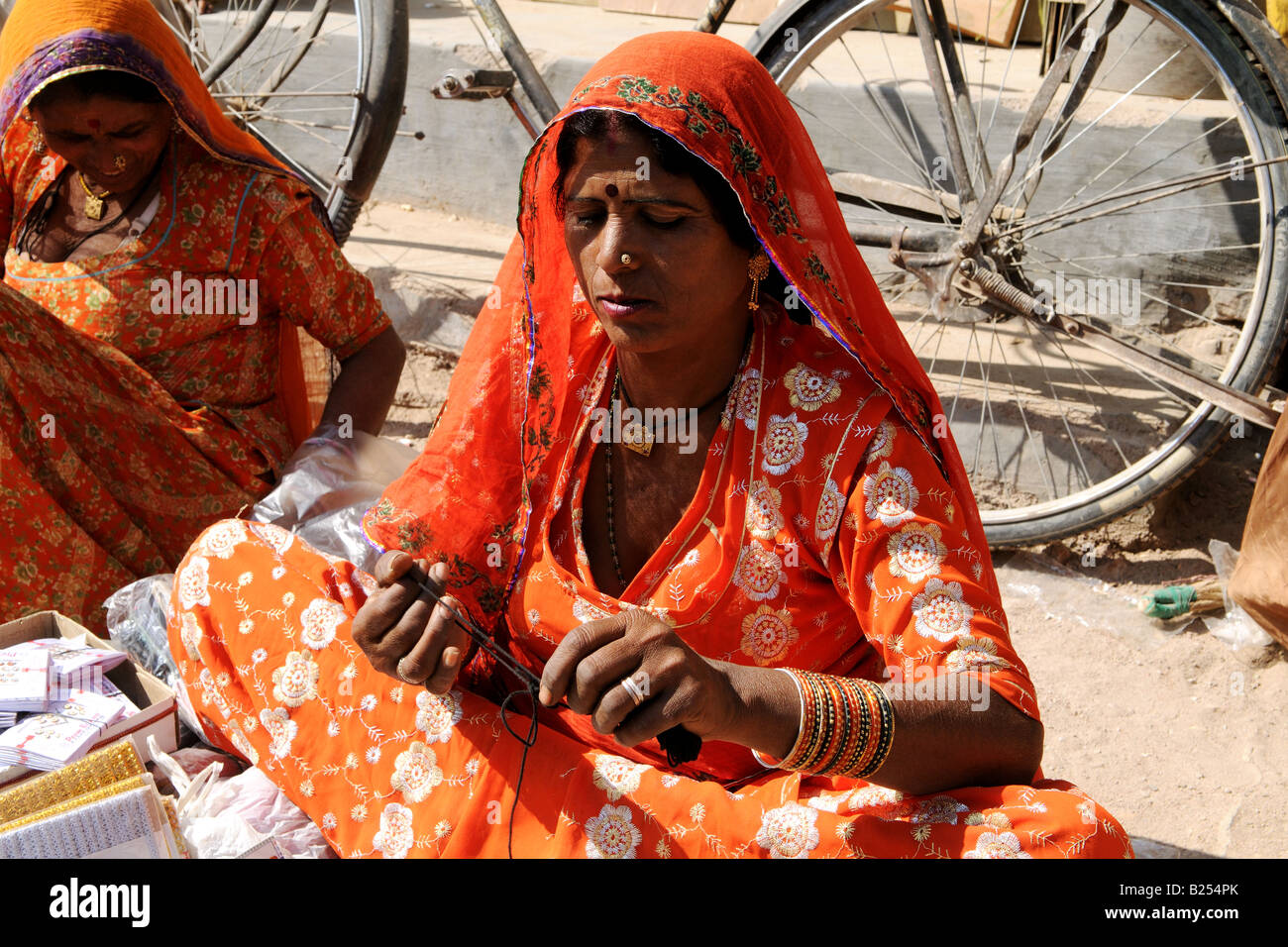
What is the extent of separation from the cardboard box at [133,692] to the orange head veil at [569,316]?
52cm

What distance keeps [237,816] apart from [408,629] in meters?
0.52

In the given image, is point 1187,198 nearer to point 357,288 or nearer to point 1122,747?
point 1122,747

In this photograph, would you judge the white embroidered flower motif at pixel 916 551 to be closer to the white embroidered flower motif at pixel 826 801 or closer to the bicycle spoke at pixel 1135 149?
the white embroidered flower motif at pixel 826 801

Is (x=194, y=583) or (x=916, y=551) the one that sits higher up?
(x=916, y=551)

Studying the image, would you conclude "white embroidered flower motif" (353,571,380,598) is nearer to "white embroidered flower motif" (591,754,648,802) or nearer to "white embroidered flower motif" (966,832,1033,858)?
"white embroidered flower motif" (591,754,648,802)

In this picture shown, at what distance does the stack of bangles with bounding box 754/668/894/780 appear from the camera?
154 cm

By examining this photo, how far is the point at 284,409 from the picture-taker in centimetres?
304

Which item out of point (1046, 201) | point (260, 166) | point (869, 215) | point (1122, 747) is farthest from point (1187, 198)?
point (260, 166)

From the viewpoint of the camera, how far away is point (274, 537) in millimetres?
2168

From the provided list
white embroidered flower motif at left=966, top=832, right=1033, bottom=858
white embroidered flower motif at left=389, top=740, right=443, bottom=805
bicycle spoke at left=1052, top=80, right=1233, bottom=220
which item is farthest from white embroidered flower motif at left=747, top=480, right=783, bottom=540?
bicycle spoke at left=1052, top=80, right=1233, bottom=220

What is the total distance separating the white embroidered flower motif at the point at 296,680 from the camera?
2000 millimetres

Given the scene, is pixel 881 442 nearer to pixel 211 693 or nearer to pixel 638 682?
pixel 638 682

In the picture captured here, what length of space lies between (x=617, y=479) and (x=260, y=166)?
1.41 metres

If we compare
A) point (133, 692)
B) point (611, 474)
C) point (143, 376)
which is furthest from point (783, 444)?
point (143, 376)
